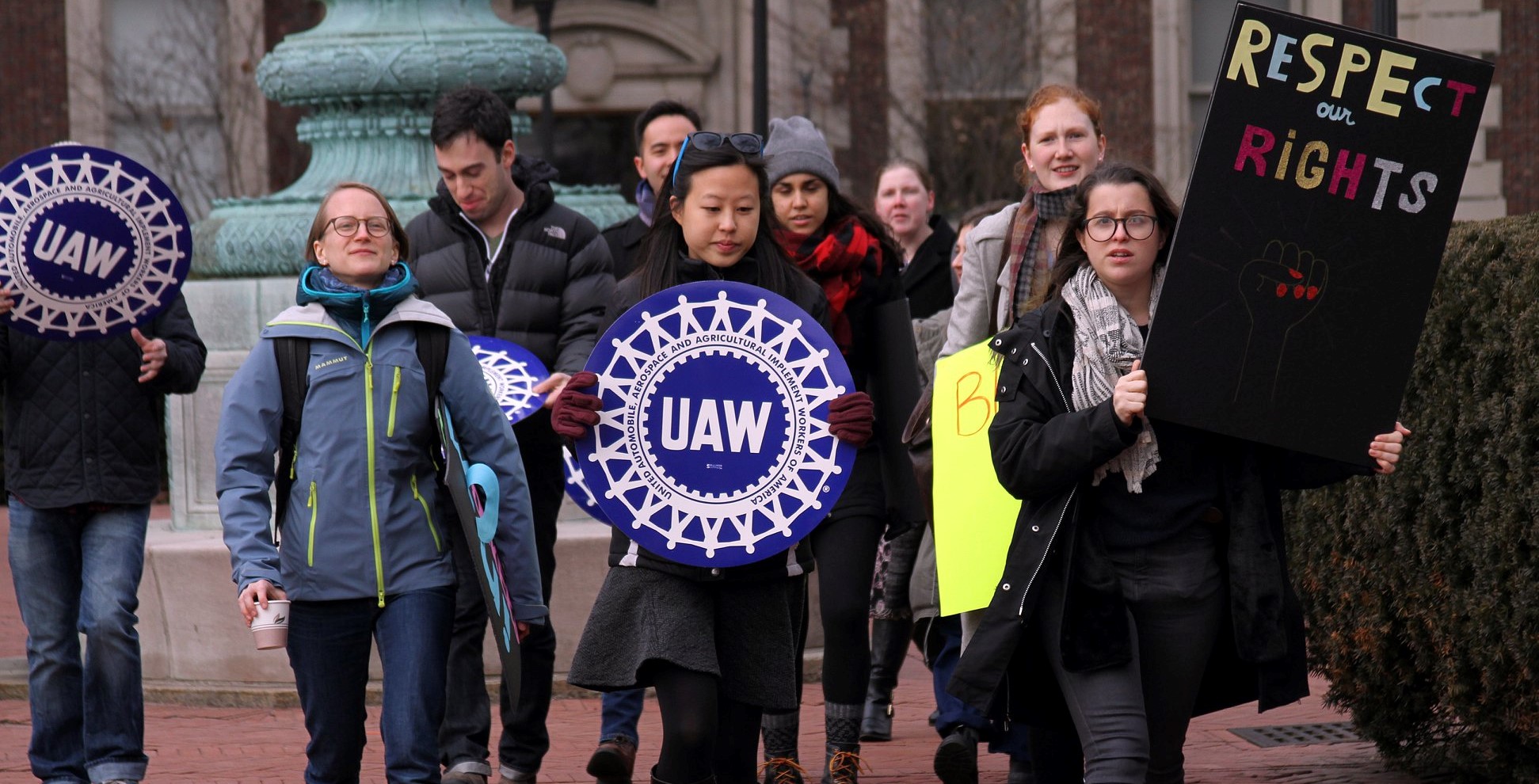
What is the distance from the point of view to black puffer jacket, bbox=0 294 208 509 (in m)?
5.62

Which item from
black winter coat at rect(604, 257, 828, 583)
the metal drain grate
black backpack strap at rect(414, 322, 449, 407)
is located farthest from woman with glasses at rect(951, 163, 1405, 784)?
the metal drain grate

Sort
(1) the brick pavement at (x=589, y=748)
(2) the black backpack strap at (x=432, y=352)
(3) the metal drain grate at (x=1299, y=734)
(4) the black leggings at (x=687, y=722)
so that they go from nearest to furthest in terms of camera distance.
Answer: (4) the black leggings at (x=687, y=722)
(2) the black backpack strap at (x=432, y=352)
(1) the brick pavement at (x=589, y=748)
(3) the metal drain grate at (x=1299, y=734)

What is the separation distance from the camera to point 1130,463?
4227 mm

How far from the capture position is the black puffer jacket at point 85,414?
5625mm

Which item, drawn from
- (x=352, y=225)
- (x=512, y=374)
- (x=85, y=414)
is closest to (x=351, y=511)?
(x=352, y=225)

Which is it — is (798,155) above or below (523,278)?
above

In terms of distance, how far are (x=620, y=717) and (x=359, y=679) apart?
1585mm

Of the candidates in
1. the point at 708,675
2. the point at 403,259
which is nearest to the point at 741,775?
the point at 708,675

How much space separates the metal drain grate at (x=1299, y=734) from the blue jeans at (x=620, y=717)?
7.38 feet

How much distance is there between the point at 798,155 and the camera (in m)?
6.05

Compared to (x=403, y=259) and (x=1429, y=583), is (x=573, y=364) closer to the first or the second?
(x=403, y=259)

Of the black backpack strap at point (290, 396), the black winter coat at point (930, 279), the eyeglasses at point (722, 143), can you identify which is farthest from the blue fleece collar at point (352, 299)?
the black winter coat at point (930, 279)

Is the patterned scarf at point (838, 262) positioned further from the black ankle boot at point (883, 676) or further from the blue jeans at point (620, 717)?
the black ankle boot at point (883, 676)

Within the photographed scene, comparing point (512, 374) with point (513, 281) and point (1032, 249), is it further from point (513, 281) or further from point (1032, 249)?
point (1032, 249)
